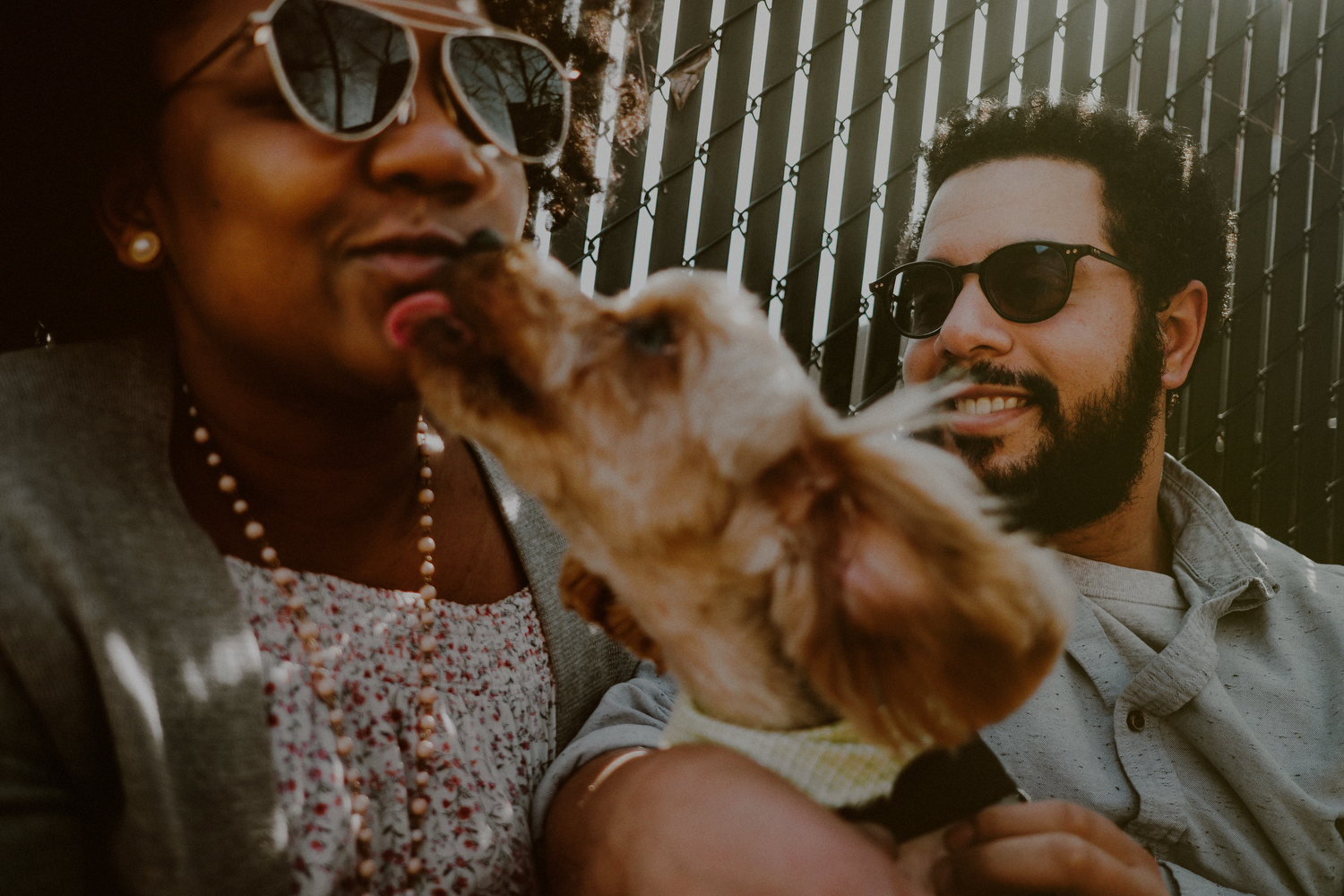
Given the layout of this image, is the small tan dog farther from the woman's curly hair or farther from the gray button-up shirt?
the gray button-up shirt

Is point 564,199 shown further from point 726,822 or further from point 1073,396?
point 726,822

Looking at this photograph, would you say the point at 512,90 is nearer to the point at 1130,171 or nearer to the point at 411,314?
the point at 411,314

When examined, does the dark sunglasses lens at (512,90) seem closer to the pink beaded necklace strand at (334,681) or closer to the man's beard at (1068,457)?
the pink beaded necklace strand at (334,681)

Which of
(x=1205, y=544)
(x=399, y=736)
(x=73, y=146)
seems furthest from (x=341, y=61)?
(x=1205, y=544)

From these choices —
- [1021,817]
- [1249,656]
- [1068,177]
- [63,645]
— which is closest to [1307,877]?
[1249,656]

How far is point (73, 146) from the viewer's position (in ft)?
4.75

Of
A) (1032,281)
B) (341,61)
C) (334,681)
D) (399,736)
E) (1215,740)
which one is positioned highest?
(341,61)

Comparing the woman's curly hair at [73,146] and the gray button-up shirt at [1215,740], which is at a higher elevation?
the woman's curly hair at [73,146]

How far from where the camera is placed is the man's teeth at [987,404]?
2.04 metres

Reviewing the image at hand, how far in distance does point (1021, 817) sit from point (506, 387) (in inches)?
40.6

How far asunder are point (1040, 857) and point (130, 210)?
5.94ft

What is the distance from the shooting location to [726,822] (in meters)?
1.14

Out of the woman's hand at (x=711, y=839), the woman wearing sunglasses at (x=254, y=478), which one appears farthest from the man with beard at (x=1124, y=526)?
the woman wearing sunglasses at (x=254, y=478)

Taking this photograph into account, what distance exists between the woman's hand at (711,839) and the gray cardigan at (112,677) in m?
0.45
